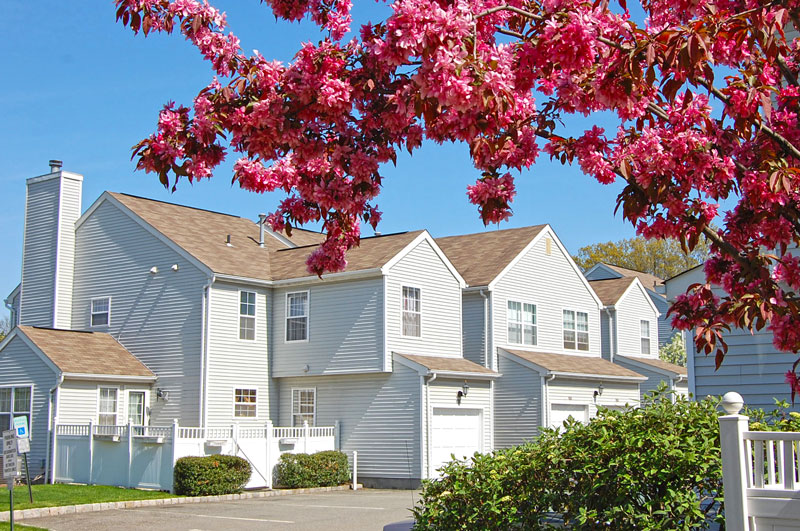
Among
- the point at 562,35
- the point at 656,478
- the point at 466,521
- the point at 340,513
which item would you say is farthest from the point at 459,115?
the point at 340,513

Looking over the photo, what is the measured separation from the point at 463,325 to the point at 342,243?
71.9 feet

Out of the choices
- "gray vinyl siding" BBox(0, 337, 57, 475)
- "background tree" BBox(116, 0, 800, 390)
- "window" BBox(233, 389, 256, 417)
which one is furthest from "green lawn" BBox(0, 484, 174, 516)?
"background tree" BBox(116, 0, 800, 390)

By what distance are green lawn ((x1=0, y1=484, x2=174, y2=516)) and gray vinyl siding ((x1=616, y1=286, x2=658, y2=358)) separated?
20.3 meters

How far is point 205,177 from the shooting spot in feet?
20.2

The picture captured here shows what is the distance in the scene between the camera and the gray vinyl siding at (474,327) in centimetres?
2838

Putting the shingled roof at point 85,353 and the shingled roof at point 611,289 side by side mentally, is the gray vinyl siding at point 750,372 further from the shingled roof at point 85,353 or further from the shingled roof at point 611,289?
the shingled roof at point 611,289

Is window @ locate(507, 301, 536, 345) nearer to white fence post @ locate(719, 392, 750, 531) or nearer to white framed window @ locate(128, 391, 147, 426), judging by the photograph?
white framed window @ locate(128, 391, 147, 426)

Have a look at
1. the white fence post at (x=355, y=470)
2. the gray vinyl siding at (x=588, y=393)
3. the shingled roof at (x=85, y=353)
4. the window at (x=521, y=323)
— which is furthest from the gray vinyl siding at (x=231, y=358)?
the gray vinyl siding at (x=588, y=393)

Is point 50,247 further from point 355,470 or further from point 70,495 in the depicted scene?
point 355,470

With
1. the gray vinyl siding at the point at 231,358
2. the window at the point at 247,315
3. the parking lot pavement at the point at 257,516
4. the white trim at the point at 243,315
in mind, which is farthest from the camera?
the window at the point at 247,315

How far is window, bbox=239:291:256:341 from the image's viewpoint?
1047 inches

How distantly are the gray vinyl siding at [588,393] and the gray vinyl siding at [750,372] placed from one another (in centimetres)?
1127

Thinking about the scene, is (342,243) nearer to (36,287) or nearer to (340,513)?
(340,513)

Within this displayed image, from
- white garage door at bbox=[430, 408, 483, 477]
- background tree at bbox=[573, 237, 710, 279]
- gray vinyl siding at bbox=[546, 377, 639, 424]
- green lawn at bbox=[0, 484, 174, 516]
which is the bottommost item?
green lawn at bbox=[0, 484, 174, 516]
